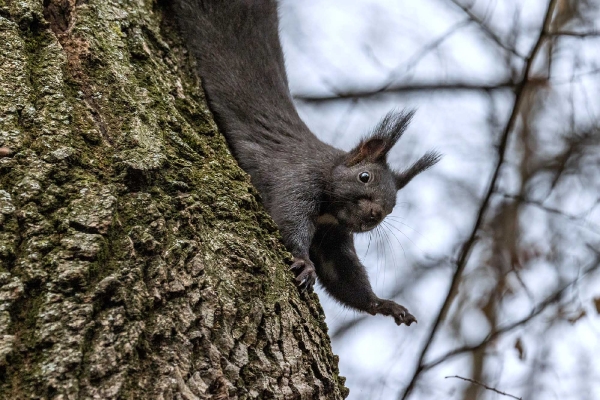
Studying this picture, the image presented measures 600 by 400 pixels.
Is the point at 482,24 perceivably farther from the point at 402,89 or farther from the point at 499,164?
the point at 499,164

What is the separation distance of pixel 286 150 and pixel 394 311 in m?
1.12

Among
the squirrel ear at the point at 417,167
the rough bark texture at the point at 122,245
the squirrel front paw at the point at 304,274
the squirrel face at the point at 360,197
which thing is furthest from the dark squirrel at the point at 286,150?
the rough bark texture at the point at 122,245

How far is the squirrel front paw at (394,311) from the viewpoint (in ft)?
12.3

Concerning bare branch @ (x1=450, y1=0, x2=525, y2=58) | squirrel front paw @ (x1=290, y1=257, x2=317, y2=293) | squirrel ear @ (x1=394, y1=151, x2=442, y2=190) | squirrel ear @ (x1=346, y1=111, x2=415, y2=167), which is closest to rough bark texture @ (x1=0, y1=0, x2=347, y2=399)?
squirrel front paw @ (x1=290, y1=257, x2=317, y2=293)

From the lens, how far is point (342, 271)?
3.94 meters

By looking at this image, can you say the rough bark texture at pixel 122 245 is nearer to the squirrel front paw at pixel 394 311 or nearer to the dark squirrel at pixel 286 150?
the dark squirrel at pixel 286 150

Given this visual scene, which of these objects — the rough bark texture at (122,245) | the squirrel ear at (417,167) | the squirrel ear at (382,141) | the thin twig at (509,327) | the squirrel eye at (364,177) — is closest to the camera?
the rough bark texture at (122,245)

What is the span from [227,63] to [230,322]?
7.09 feet

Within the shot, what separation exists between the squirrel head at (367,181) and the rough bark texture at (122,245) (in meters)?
1.37

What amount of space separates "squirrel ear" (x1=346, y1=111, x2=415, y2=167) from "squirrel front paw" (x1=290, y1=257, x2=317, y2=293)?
1261mm

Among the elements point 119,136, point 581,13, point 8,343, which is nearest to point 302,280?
point 119,136

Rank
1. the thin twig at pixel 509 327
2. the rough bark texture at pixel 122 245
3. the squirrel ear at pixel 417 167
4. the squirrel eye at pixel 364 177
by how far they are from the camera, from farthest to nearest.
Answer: the squirrel ear at pixel 417 167, the squirrel eye at pixel 364 177, the thin twig at pixel 509 327, the rough bark texture at pixel 122 245

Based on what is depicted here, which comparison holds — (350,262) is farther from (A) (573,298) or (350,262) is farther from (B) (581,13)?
(B) (581,13)

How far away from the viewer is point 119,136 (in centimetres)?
209
